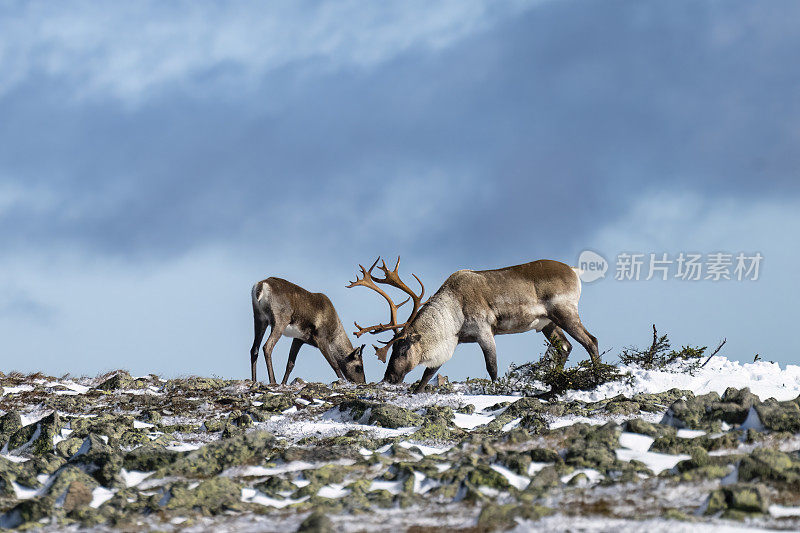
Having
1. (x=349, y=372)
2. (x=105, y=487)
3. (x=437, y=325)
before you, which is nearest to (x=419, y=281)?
(x=437, y=325)

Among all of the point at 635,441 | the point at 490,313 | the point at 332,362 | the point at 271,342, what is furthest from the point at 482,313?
the point at 635,441

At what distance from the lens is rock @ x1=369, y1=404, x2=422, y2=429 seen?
916 centimetres

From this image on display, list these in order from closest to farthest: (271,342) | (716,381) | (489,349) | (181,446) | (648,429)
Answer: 1. (648,429)
2. (181,446)
3. (716,381)
4. (489,349)
5. (271,342)

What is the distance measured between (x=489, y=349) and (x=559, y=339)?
5.43 ft

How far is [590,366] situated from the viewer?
41.5ft

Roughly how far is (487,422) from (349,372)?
10195 millimetres

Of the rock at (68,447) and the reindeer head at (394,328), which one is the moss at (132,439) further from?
the reindeer head at (394,328)

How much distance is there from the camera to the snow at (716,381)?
12172mm

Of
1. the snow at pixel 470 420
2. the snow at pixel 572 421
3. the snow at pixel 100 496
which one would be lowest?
the snow at pixel 100 496

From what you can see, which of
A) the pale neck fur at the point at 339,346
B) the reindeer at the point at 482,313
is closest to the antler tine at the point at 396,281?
the reindeer at the point at 482,313

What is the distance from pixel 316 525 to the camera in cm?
465

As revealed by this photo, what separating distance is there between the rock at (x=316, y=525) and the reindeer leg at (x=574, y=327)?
1108cm

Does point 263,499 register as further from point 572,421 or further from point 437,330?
point 437,330

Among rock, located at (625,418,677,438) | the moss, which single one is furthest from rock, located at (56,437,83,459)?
rock, located at (625,418,677,438)
